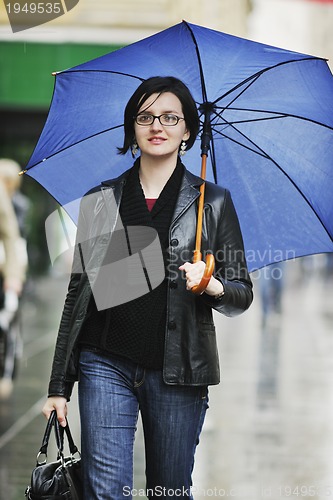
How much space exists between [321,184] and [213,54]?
2.19 feet

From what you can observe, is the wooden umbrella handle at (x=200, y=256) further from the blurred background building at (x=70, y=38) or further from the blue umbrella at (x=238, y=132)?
the blurred background building at (x=70, y=38)

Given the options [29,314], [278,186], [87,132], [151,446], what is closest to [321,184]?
[278,186]

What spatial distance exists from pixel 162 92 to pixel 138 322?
804 millimetres

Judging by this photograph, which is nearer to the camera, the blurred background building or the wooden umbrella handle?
the wooden umbrella handle

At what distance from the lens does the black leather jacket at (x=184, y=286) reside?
11.6ft

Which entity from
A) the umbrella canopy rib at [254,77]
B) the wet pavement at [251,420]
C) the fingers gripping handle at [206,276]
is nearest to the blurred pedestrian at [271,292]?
the wet pavement at [251,420]

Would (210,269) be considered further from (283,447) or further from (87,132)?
(283,447)

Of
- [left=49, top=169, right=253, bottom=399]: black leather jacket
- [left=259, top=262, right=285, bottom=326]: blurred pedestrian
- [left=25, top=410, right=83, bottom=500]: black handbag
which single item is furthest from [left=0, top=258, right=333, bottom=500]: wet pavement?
[left=49, top=169, right=253, bottom=399]: black leather jacket

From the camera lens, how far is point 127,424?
3.63 meters

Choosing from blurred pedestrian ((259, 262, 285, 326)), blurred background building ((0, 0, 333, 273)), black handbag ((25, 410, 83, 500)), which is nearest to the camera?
black handbag ((25, 410, 83, 500))

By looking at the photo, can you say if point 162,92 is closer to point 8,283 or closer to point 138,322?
point 138,322

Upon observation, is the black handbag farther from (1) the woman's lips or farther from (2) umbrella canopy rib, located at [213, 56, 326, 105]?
(2) umbrella canopy rib, located at [213, 56, 326, 105]

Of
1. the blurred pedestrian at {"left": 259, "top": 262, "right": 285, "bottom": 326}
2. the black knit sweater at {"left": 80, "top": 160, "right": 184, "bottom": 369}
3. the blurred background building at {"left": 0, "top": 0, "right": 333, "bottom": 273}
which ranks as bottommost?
the black knit sweater at {"left": 80, "top": 160, "right": 184, "bottom": 369}

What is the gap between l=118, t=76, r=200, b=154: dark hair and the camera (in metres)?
3.70
